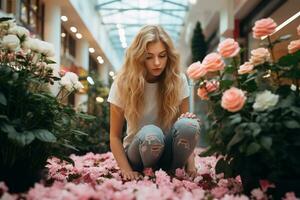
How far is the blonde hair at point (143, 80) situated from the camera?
8.63 feet

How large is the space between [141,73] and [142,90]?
107 mm

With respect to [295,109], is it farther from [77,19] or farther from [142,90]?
[77,19]

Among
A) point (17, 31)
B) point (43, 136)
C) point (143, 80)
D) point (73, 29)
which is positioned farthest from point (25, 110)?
point (73, 29)

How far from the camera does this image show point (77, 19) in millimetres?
11305

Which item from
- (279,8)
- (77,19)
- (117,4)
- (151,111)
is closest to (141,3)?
(117,4)

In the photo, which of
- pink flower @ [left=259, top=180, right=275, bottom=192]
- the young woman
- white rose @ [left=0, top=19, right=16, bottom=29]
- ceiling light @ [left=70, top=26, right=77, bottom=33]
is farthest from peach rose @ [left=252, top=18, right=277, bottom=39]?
ceiling light @ [left=70, top=26, right=77, bottom=33]

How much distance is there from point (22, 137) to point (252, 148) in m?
0.98

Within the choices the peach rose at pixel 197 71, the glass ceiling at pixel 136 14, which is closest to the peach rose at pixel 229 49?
the peach rose at pixel 197 71

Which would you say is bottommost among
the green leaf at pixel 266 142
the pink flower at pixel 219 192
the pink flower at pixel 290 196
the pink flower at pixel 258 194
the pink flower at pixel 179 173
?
the pink flower at pixel 179 173

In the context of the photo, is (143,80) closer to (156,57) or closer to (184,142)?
(156,57)

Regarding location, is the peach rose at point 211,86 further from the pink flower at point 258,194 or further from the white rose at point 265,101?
the pink flower at point 258,194

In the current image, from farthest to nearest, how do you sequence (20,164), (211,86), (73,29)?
(73,29), (20,164), (211,86)

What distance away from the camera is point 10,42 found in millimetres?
2088

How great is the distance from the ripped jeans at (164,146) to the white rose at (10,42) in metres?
0.89
